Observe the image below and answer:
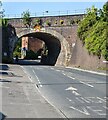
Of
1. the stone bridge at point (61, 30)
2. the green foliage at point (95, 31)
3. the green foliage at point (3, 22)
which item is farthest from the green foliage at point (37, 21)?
the green foliage at point (95, 31)

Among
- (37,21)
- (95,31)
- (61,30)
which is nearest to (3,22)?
(37,21)

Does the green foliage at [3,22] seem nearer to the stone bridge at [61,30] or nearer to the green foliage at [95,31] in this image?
the stone bridge at [61,30]

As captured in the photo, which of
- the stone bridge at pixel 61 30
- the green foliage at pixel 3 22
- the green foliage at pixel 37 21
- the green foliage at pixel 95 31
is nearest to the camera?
the green foliage at pixel 95 31

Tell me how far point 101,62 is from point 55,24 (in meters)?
19.4

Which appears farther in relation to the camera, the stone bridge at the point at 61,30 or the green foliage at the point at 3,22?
the stone bridge at the point at 61,30

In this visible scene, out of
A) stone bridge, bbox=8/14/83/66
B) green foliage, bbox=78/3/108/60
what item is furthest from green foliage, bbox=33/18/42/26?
green foliage, bbox=78/3/108/60

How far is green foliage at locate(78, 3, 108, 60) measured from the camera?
153 ft

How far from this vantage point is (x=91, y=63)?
1961 inches

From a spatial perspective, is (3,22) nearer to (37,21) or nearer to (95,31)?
(37,21)

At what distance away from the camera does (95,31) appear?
167 ft

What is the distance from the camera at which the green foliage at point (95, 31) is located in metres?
Answer: 46.5

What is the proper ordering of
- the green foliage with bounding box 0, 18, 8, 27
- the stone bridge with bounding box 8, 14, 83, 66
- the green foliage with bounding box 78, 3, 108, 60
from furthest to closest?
the stone bridge with bounding box 8, 14, 83, 66
the green foliage with bounding box 0, 18, 8, 27
the green foliage with bounding box 78, 3, 108, 60

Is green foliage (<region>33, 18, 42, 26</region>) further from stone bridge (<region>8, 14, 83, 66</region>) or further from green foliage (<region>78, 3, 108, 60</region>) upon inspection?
green foliage (<region>78, 3, 108, 60</region>)

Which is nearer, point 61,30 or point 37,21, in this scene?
point 61,30
